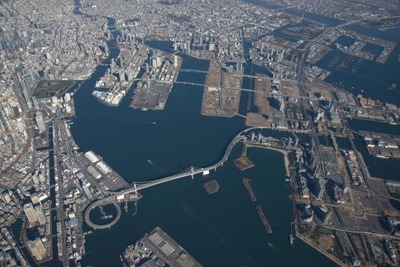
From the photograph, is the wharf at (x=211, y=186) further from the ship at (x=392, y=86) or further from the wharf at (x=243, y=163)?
the ship at (x=392, y=86)

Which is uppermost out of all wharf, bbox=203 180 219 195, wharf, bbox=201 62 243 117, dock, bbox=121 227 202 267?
wharf, bbox=201 62 243 117

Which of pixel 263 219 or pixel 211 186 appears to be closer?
pixel 263 219

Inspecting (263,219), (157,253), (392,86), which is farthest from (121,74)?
(392,86)

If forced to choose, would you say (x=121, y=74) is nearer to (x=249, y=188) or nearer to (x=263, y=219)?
(x=249, y=188)

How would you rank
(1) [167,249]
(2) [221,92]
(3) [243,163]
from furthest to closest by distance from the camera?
(2) [221,92] → (3) [243,163] → (1) [167,249]

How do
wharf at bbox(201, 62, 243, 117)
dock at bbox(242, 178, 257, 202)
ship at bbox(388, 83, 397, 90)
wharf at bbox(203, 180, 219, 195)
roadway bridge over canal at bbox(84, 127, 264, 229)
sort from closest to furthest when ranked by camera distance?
roadway bridge over canal at bbox(84, 127, 264, 229), dock at bbox(242, 178, 257, 202), wharf at bbox(203, 180, 219, 195), wharf at bbox(201, 62, 243, 117), ship at bbox(388, 83, 397, 90)

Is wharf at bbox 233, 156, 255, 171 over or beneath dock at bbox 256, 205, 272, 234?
over

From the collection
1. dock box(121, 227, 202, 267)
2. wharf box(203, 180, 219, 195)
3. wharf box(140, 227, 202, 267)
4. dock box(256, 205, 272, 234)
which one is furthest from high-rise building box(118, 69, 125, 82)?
dock box(256, 205, 272, 234)

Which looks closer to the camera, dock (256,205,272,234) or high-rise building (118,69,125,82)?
dock (256,205,272,234)

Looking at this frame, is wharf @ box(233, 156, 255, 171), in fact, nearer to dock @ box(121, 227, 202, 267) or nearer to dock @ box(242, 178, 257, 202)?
dock @ box(242, 178, 257, 202)

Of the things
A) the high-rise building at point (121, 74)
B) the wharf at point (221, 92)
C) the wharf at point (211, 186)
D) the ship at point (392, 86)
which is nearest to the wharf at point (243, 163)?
the wharf at point (211, 186)

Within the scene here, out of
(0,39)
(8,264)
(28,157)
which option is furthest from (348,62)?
(0,39)
